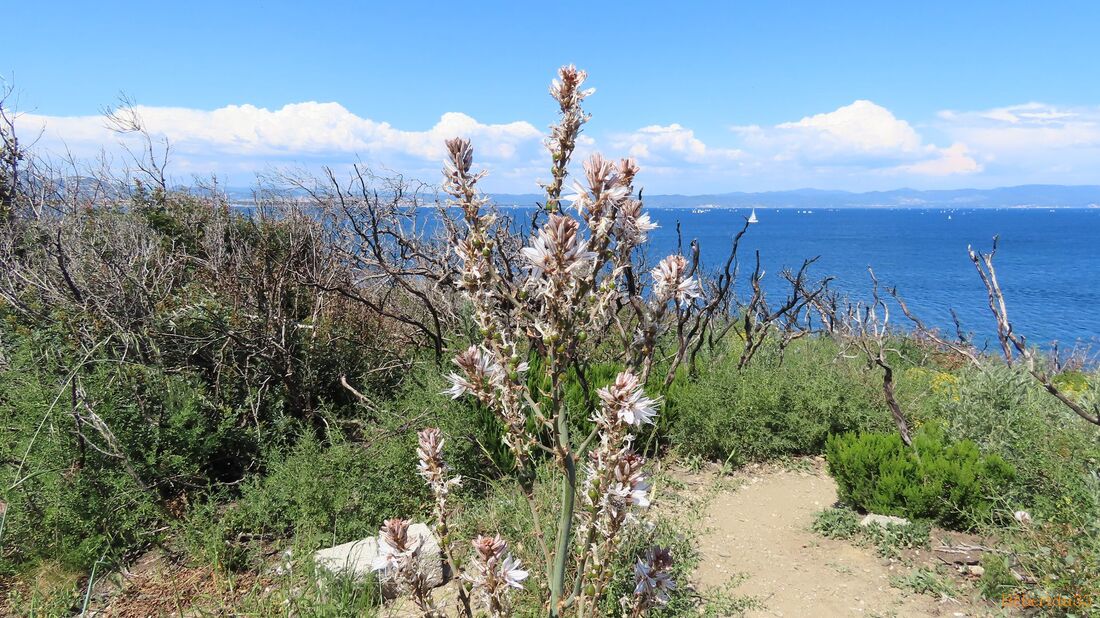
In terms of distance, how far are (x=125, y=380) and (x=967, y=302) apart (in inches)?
1709

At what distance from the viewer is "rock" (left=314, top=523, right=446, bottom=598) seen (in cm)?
339

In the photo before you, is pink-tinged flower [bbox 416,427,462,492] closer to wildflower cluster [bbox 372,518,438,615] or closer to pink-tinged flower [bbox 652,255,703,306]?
wildflower cluster [bbox 372,518,438,615]

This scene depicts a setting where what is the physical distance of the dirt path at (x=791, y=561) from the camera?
341cm

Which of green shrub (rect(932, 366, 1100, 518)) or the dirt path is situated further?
green shrub (rect(932, 366, 1100, 518))

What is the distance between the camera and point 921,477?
412cm

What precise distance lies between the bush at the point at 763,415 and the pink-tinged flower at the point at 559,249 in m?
4.19

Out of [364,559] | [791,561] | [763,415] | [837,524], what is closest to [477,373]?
[364,559]

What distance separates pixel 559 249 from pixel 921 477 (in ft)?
12.4

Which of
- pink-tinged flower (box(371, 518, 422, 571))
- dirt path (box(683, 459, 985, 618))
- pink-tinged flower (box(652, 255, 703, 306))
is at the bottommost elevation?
dirt path (box(683, 459, 985, 618))

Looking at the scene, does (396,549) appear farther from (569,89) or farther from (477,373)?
(569,89)

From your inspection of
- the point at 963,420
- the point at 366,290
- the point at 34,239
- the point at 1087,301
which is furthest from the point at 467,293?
the point at 1087,301

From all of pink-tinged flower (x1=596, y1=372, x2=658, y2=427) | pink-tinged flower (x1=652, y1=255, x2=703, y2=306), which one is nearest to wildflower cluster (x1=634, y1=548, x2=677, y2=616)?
pink-tinged flower (x1=596, y1=372, x2=658, y2=427)

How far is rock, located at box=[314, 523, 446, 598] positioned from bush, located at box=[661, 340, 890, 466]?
103 inches

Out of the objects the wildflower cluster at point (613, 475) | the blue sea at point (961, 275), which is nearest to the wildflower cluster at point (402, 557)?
the wildflower cluster at point (613, 475)
